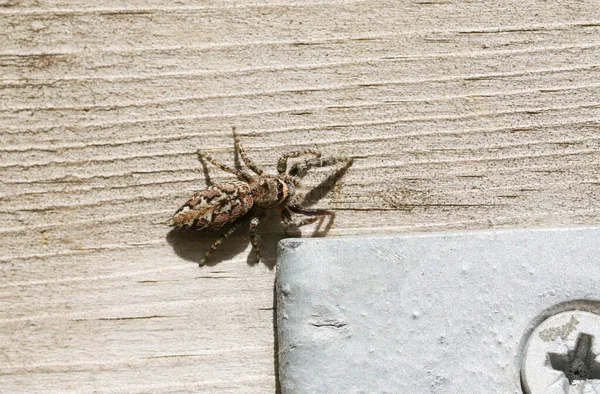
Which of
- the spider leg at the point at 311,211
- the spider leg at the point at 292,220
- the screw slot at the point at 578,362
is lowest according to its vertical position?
the screw slot at the point at 578,362

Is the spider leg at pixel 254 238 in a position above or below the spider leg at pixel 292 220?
below

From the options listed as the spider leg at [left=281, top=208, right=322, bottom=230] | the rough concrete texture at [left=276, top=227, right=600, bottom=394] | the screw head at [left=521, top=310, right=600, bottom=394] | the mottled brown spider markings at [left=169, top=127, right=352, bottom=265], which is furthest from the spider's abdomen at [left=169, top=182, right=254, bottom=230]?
the screw head at [left=521, top=310, right=600, bottom=394]

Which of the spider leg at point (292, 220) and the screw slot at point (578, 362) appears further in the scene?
the spider leg at point (292, 220)

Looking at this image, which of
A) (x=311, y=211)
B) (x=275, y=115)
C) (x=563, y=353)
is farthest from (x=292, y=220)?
(x=563, y=353)

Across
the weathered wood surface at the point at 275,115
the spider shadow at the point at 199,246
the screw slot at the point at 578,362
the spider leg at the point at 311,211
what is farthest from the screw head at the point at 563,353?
the spider shadow at the point at 199,246

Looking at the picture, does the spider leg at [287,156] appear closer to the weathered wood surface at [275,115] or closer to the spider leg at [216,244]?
the weathered wood surface at [275,115]

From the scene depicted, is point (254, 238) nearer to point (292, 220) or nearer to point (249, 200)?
point (292, 220)

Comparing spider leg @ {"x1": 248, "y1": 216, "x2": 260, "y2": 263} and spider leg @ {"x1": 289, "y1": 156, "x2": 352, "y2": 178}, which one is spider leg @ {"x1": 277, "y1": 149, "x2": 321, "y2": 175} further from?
spider leg @ {"x1": 248, "y1": 216, "x2": 260, "y2": 263}

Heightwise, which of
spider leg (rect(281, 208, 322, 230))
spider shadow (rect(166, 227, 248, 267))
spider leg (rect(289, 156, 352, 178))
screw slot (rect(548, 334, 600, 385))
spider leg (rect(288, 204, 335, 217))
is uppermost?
spider leg (rect(289, 156, 352, 178))
